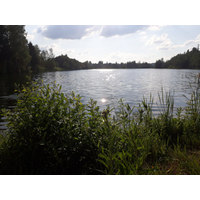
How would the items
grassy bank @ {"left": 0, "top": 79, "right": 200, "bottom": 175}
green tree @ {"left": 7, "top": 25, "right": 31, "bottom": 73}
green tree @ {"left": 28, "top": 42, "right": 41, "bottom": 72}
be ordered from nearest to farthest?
1. grassy bank @ {"left": 0, "top": 79, "right": 200, "bottom": 175}
2. green tree @ {"left": 7, "top": 25, "right": 31, "bottom": 73}
3. green tree @ {"left": 28, "top": 42, "right": 41, "bottom": 72}

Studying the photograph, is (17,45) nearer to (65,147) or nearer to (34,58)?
(34,58)

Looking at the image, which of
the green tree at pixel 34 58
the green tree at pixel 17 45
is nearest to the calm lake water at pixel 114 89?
the green tree at pixel 17 45

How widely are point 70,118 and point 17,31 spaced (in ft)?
168

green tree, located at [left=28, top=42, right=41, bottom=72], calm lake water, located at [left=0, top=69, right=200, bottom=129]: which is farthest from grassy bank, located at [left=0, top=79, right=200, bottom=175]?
green tree, located at [left=28, top=42, right=41, bottom=72]

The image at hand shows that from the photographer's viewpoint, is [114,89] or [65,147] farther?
[114,89]

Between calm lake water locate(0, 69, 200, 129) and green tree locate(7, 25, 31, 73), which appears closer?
calm lake water locate(0, 69, 200, 129)

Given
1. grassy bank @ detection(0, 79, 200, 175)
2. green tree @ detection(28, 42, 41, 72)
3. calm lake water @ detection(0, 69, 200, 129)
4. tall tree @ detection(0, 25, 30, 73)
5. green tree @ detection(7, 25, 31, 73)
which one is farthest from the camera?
green tree @ detection(28, 42, 41, 72)

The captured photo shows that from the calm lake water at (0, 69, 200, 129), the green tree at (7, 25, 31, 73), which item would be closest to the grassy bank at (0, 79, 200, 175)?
the calm lake water at (0, 69, 200, 129)

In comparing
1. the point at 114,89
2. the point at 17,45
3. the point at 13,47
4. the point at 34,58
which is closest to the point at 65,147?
the point at 114,89

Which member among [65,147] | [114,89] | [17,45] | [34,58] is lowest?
[114,89]

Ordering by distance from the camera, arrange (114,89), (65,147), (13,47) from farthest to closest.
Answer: (13,47) < (114,89) < (65,147)

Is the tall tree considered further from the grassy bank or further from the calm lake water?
the grassy bank

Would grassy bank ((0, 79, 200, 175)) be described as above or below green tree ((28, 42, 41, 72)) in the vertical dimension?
below
